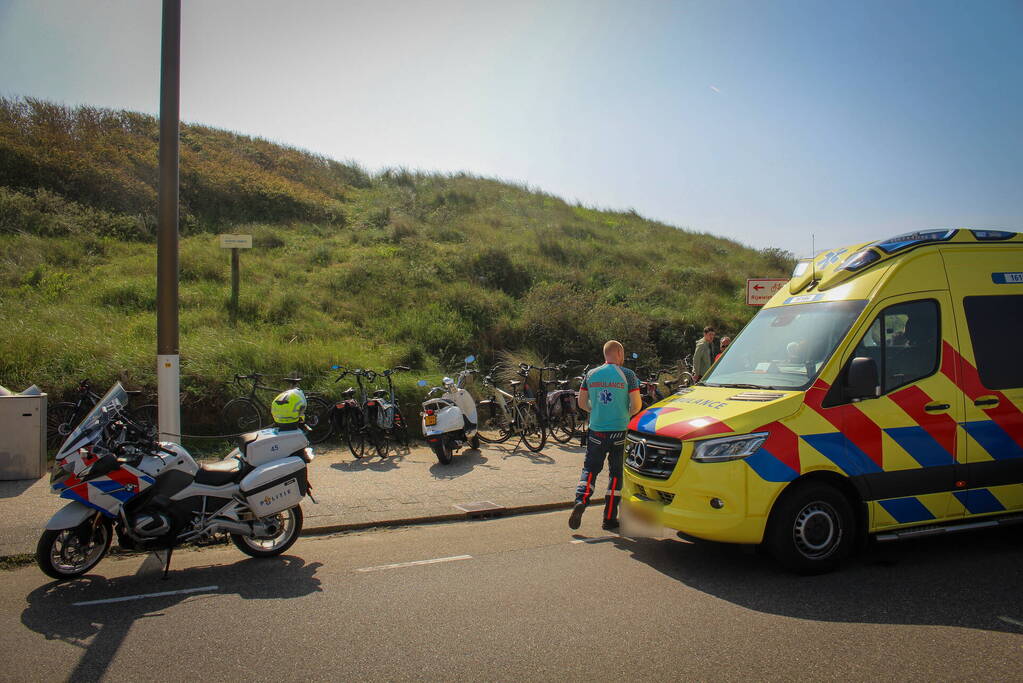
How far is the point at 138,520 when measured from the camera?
18.4 feet

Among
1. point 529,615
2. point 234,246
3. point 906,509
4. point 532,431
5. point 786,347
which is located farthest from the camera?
point 234,246

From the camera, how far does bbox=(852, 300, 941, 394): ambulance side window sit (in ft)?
18.8

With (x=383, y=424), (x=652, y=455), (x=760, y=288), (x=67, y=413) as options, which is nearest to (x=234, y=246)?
(x=67, y=413)

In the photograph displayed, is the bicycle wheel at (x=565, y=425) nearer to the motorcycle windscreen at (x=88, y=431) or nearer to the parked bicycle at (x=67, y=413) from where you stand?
the parked bicycle at (x=67, y=413)

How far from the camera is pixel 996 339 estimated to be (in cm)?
608

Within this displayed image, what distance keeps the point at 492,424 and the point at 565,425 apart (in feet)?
4.28

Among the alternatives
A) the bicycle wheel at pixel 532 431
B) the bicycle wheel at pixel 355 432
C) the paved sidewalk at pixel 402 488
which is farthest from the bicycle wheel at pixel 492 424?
the bicycle wheel at pixel 355 432

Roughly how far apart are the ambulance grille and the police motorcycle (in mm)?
2945

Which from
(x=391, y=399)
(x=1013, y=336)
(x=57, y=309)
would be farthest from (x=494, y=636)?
(x=57, y=309)

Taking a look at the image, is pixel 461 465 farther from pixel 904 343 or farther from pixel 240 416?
pixel 904 343

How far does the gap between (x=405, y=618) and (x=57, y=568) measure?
9.56 feet

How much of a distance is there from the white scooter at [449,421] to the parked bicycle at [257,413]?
1.71 meters

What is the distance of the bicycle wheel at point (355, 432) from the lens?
1052 centimetres

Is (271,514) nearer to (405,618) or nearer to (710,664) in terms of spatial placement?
(405,618)
